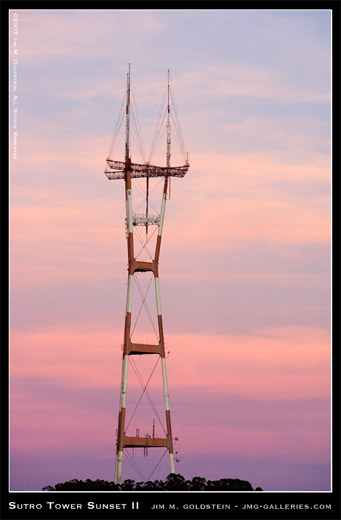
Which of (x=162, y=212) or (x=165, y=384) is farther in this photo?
(x=162, y=212)

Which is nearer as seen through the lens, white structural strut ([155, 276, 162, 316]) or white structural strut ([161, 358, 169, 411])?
white structural strut ([155, 276, 162, 316])

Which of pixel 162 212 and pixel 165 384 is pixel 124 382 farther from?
pixel 162 212

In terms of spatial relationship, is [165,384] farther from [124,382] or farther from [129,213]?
[129,213]

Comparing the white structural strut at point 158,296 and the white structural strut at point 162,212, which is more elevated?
the white structural strut at point 162,212

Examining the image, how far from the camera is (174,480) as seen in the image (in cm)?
16675

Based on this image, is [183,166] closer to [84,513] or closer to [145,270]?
[145,270]

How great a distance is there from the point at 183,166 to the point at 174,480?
107ft

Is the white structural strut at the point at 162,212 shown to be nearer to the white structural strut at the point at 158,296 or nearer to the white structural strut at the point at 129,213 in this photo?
the white structural strut at the point at 129,213

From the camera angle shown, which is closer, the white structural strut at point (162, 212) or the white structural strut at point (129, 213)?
the white structural strut at point (129, 213)

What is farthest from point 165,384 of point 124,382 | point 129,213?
point 129,213

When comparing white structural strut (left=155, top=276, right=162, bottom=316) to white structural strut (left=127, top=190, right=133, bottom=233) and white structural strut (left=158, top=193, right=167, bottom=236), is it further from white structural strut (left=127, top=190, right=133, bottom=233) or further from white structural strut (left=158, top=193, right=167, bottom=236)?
white structural strut (left=127, top=190, right=133, bottom=233)

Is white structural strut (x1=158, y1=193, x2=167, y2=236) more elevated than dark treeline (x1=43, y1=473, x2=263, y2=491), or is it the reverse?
white structural strut (x1=158, y1=193, x2=167, y2=236)

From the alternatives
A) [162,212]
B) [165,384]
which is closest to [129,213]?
[162,212]

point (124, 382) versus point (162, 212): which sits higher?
point (162, 212)
